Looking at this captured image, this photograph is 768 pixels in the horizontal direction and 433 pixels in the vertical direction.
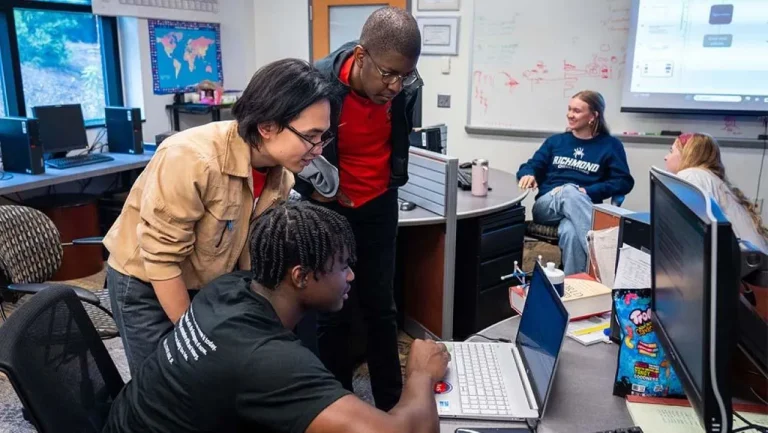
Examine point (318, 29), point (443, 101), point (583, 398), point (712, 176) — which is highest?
point (318, 29)

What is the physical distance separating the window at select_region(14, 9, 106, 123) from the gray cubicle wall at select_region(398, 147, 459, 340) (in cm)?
281

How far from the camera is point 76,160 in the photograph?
12.6 feet

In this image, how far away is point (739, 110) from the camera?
3.91 meters

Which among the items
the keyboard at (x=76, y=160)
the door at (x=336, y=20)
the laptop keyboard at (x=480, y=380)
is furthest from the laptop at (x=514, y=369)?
the door at (x=336, y=20)

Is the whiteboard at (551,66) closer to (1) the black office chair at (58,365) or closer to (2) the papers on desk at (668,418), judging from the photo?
(2) the papers on desk at (668,418)

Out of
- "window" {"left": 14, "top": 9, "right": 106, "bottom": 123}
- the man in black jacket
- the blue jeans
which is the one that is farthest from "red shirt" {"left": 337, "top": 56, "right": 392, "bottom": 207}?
"window" {"left": 14, "top": 9, "right": 106, "bottom": 123}

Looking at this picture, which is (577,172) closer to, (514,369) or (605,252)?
(605,252)

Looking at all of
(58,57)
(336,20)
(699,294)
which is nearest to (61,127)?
(58,57)

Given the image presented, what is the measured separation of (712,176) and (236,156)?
202 cm

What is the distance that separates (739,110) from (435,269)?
8.28 feet

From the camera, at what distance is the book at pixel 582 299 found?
154cm

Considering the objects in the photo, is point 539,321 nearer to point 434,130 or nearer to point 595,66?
point 434,130

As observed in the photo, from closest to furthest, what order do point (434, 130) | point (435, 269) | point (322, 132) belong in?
1. point (322, 132)
2. point (435, 269)
3. point (434, 130)

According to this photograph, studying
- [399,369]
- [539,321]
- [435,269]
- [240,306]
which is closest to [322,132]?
[240,306]
